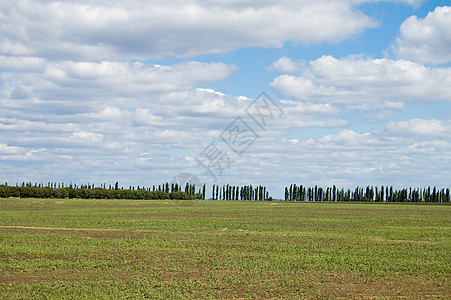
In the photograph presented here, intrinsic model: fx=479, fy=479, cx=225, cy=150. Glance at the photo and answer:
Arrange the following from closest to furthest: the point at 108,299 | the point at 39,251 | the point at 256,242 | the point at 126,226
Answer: the point at 108,299 → the point at 39,251 → the point at 256,242 → the point at 126,226

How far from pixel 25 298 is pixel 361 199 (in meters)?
170

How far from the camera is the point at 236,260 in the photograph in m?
21.9

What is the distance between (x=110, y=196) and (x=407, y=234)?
117 meters

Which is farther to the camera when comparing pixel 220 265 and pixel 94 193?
pixel 94 193

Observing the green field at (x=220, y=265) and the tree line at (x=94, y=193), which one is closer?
the green field at (x=220, y=265)

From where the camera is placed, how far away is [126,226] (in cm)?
3884

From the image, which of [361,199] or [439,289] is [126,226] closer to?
[439,289]

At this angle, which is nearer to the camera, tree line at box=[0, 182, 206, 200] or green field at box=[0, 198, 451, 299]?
green field at box=[0, 198, 451, 299]

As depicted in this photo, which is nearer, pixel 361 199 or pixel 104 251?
pixel 104 251

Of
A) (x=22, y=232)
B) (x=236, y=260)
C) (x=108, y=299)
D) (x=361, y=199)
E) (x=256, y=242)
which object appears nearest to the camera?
A: (x=108, y=299)

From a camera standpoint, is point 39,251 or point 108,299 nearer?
point 108,299

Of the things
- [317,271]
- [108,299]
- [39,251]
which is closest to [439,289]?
[317,271]

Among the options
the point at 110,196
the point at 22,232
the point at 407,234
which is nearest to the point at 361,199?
the point at 110,196

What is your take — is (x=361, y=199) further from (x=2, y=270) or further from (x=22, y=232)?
(x=2, y=270)
